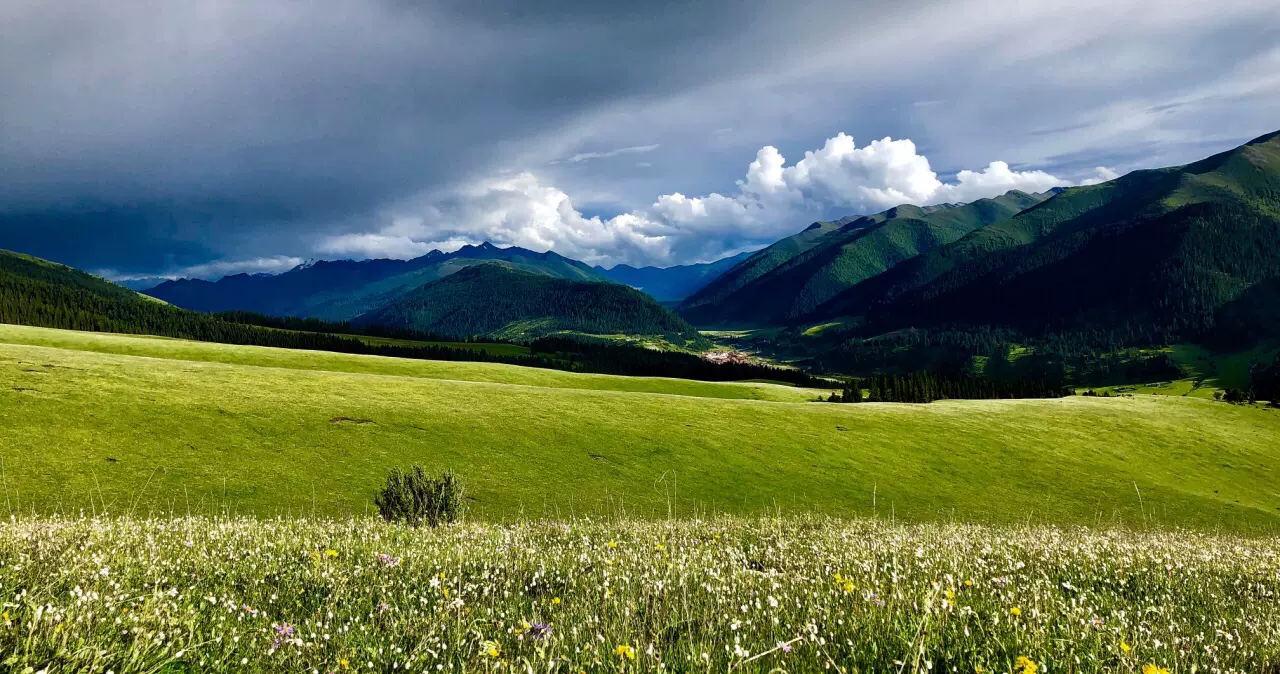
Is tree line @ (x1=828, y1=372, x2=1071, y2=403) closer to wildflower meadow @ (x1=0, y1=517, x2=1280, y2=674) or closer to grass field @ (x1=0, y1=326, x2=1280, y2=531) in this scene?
grass field @ (x1=0, y1=326, x2=1280, y2=531)

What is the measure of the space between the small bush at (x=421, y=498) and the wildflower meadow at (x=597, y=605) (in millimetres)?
7695

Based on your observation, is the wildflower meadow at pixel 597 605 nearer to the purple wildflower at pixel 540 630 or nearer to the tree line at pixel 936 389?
the purple wildflower at pixel 540 630

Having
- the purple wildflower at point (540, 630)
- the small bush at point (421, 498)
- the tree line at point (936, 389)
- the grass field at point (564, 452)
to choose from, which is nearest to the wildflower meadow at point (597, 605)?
the purple wildflower at point (540, 630)

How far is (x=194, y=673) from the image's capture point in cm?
445

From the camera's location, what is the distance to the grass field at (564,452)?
31.0 metres

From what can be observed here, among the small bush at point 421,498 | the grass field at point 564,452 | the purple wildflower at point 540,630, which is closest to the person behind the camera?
the purple wildflower at point 540,630

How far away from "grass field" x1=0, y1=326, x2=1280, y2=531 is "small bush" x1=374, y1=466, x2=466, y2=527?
624 cm

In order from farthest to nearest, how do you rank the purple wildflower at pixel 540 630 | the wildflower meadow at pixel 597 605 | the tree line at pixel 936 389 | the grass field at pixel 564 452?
1. the tree line at pixel 936 389
2. the grass field at pixel 564 452
3. the purple wildflower at pixel 540 630
4. the wildflower meadow at pixel 597 605

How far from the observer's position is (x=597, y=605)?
6.65m

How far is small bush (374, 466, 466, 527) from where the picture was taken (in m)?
19.2

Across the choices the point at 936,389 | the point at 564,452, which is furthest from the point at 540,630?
the point at 936,389

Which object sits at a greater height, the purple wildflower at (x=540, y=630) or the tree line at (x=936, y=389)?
the purple wildflower at (x=540, y=630)

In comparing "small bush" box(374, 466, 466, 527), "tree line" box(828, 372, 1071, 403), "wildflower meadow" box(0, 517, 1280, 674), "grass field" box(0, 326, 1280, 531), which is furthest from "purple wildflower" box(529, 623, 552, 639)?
"tree line" box(828, 372, 1071, 403)

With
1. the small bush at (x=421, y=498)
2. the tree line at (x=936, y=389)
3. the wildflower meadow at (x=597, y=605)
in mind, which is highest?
the wildflower meadow at (x=597, y=605)
